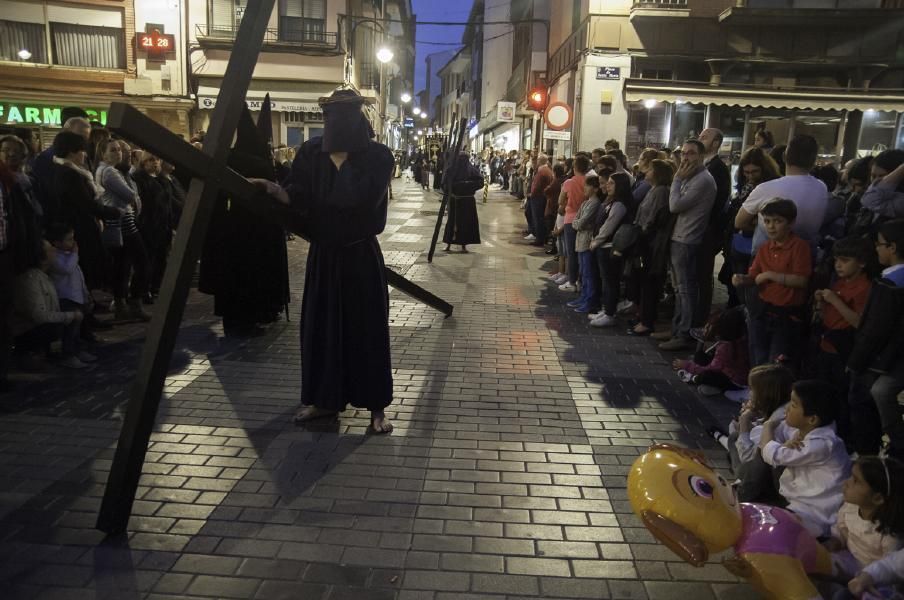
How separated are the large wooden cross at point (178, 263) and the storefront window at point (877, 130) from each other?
66.0 ft

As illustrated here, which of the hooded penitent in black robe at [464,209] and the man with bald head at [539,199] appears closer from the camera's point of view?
the hooded penitent in black robe at [464,209]

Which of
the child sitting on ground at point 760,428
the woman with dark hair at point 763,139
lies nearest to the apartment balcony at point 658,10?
the woman with dark hair at point 763,139

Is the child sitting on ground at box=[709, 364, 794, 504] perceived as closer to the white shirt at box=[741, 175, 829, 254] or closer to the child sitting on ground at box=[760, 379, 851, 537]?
the child sitting on ground at box=[760, 379, 851, 537]

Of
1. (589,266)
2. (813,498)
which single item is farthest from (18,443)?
(589,266)

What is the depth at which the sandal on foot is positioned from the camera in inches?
181

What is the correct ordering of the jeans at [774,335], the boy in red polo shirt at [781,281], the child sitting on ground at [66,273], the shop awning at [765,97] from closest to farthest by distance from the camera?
the boy in red polo shirt at [781,281]
the jeans at [774,335]
the child sitting on ground at [66,273]
the shop awning at [765,97]

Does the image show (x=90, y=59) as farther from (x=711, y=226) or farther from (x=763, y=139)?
(x=711, y=226)

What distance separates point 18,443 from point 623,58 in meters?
18.2

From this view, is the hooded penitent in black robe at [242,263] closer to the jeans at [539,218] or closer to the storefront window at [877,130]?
the jeans at [539,218]

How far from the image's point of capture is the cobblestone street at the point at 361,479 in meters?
2.96

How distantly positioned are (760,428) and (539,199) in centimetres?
1065

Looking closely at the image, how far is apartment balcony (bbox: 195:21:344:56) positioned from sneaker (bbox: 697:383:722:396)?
75.6 feet

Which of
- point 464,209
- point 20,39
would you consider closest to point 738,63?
point 464,209

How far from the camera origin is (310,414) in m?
4.63
